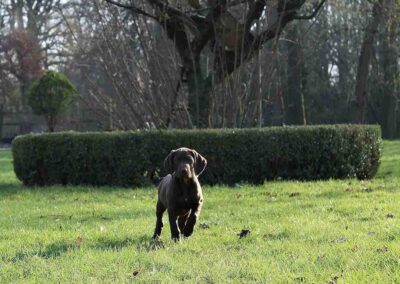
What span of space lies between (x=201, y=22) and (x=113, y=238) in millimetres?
10423

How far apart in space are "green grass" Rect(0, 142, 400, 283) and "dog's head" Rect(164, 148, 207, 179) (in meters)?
0.74

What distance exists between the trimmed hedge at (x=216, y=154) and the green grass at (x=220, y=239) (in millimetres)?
1681

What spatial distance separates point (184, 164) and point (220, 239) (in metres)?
0.91

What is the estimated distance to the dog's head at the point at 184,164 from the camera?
7211mm

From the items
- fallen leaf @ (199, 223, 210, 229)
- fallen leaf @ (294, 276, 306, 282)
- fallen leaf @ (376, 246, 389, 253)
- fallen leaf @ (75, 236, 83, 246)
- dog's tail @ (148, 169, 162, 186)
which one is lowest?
dog's tail @ (148, 169, 162, 186)

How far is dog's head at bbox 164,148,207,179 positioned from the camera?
721cm

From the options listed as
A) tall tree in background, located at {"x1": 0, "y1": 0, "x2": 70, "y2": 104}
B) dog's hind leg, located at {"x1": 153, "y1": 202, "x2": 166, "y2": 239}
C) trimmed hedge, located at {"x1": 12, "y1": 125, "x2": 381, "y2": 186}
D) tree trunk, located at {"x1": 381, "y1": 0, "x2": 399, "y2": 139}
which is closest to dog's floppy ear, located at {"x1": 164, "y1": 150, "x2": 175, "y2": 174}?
dog's hind leg, located at {"x1": 153, "y1": 202, "x2": 166, "y2": 239}

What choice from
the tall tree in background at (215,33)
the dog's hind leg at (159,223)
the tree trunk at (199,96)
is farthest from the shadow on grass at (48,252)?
the tree trunk at (199,96)

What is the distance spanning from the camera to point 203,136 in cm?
1466

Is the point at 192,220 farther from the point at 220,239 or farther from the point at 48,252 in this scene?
the point at 48,252

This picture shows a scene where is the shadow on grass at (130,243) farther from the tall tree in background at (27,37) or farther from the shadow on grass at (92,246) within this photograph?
the tall tree in background at (27,37)

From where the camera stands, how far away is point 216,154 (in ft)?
48.1

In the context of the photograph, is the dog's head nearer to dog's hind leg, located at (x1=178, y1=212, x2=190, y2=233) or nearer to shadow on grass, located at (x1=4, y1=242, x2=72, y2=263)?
dog's hind leg, located at (x1=178, y1=212, x2=190, y2=233)

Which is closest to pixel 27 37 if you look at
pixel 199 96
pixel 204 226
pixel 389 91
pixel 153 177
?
pixel 389 91
